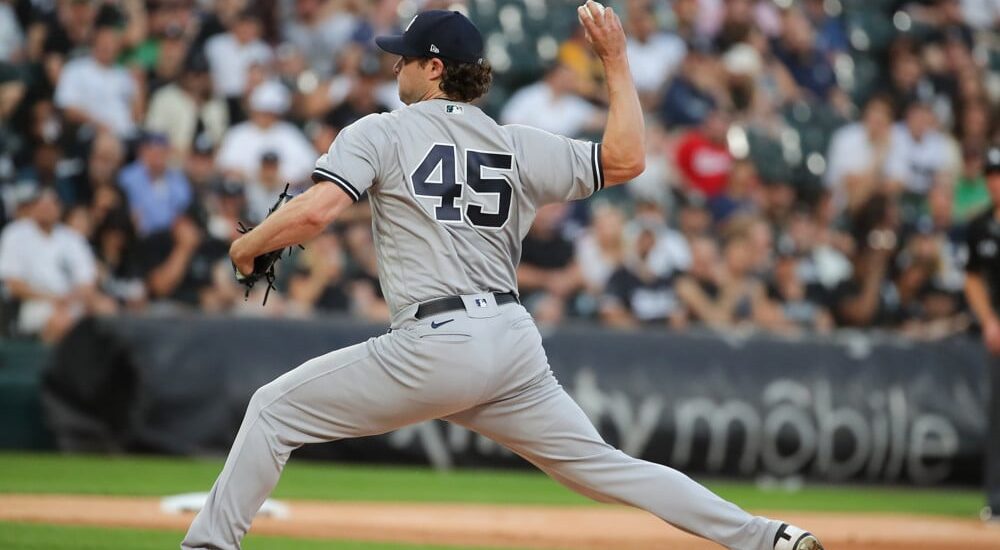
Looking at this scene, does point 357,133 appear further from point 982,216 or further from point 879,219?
point 879,219

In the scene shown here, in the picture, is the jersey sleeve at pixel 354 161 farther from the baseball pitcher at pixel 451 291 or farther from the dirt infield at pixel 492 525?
the dirt infield at pixel 492 525

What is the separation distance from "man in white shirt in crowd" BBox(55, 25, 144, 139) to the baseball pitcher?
867cm

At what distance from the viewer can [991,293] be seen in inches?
361

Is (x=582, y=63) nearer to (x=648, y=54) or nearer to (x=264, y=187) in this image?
(x=648, y=54)

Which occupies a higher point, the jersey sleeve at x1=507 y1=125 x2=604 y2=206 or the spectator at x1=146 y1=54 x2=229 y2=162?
the jersey sleeve at x1=507 y1=125 x2=604 y2=206

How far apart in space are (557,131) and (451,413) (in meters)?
9.36

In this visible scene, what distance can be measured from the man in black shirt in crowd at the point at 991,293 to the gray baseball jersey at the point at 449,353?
15.0 feet

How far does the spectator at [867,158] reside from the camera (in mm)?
15625

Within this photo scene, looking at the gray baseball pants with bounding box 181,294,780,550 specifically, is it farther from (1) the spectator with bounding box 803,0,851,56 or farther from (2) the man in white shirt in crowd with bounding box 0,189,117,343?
(1) the spectator with bounding box 803,0,851,56

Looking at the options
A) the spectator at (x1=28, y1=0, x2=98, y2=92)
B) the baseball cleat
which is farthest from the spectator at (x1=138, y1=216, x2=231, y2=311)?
the baseball cleat

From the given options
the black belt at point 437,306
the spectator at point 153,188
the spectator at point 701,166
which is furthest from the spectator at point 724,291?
the black belt at point 437,306

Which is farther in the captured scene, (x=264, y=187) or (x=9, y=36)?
(x=9, y=36)

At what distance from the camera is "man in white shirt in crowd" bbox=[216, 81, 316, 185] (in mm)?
12938

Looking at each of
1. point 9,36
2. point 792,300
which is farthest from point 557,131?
point 9,36
